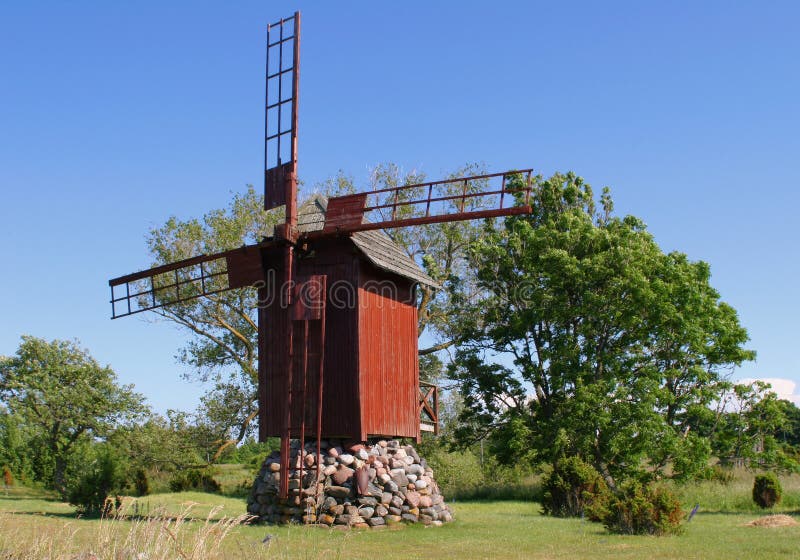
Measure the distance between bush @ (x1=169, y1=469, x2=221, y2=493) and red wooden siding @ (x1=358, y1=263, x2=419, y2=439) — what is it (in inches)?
700

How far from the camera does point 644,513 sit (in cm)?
1489

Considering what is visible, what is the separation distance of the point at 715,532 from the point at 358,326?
8406 mm

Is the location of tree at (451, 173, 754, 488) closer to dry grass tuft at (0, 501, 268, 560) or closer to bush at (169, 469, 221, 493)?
bush at (169, 469, 221, 493)

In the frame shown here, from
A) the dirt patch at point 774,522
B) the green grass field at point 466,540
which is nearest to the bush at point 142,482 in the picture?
the green grass field at point 466,540

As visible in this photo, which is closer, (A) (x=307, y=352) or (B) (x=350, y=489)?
(B) (x=350, y=489)

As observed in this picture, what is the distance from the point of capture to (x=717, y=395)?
27672mm

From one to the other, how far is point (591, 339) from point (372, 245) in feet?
37.4

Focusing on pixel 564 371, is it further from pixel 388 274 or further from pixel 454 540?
pixel 454 540

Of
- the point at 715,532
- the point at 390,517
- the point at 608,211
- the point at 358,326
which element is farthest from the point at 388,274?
the point at 608,211

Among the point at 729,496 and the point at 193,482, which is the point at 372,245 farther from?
the point at 193,482

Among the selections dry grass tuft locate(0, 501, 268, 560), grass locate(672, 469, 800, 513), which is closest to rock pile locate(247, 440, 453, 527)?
dry grass tuft locate(0, 501, 268, 560)

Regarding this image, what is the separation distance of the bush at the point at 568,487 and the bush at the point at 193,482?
17721 millimetres

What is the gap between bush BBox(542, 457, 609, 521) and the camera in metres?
21.1

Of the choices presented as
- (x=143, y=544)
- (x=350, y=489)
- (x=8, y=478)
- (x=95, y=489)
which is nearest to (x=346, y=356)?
(x=350, y=489)
